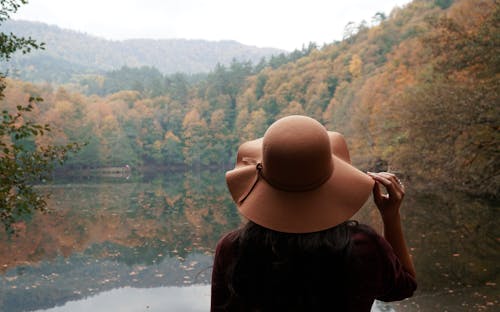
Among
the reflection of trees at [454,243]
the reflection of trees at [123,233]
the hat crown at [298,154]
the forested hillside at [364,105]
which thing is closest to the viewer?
the hat crown at [298,154]

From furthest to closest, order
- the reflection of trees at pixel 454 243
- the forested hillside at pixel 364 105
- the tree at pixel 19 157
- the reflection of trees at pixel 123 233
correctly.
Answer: the forested hillside at pixel 364 105
the reflection of trees at pixel 123 233
the reflection of trees at pixel 454 243
the tree at pixel 19 157

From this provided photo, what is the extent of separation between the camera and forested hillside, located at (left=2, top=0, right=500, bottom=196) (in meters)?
18.1

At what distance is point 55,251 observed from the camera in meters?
13.6

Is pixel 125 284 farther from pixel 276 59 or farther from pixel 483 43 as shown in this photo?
pixel 276 59

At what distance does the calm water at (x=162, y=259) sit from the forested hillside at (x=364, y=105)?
2578mm

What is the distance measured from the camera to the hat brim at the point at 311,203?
139 cm

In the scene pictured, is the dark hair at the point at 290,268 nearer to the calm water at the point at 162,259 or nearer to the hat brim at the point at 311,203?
the hat brim at the point at 311,203

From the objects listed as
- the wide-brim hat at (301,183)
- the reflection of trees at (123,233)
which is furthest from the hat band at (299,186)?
the reflection of trees at (123,233)

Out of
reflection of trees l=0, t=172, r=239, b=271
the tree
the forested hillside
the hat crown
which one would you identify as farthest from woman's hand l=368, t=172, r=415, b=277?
reflection of trees l=0, t=172, r=239, b=271

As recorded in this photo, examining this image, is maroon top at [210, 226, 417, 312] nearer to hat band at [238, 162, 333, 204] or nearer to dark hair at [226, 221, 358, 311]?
dark hair at [226, 221, 358, 311]

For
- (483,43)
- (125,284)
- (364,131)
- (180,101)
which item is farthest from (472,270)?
(180,101)

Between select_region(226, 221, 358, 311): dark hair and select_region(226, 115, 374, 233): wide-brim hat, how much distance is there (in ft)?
0.17

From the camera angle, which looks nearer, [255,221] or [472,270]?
[255,221]

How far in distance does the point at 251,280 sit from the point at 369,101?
44.8 metres
